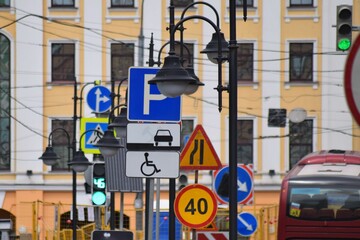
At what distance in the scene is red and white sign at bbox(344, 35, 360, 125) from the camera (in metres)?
4.70

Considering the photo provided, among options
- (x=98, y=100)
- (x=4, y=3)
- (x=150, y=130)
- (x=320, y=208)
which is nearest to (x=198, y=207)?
(x=150, y=130)

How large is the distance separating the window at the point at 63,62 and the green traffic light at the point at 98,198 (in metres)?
27.5

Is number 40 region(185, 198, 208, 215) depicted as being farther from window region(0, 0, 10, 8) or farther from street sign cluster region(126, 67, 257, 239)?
window region(0, 0, 10, 8)

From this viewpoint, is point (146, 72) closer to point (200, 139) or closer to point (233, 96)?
point (233, 96)

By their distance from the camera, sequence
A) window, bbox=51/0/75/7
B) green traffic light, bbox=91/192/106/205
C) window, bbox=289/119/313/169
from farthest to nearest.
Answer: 1. window, bbox=51/0/75/7
2. window, bbox=289/119/313/169
3. green traffic light, bbox=91/192/106/205

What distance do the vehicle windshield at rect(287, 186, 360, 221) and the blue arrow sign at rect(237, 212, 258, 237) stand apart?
2.78m

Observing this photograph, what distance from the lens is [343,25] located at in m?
20.0

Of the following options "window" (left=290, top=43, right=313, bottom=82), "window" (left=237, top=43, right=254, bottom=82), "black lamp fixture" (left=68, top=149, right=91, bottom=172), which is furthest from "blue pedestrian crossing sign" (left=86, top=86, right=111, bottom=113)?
"window" (left=290, top=43, right=313, bottom=82)

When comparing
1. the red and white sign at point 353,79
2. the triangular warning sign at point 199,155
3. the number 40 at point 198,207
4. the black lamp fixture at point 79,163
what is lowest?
the black lamp fixture at point 79,163

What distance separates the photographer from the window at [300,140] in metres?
51.6

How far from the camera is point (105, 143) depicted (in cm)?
2155

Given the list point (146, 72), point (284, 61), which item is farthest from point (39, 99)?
point (146, 72)

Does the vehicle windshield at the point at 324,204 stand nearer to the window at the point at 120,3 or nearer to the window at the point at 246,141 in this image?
the window at the point at 246,141

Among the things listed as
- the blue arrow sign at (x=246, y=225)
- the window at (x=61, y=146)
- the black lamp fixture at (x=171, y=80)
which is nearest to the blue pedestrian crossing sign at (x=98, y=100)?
the blue arrow sign at (x=246, y=225)
